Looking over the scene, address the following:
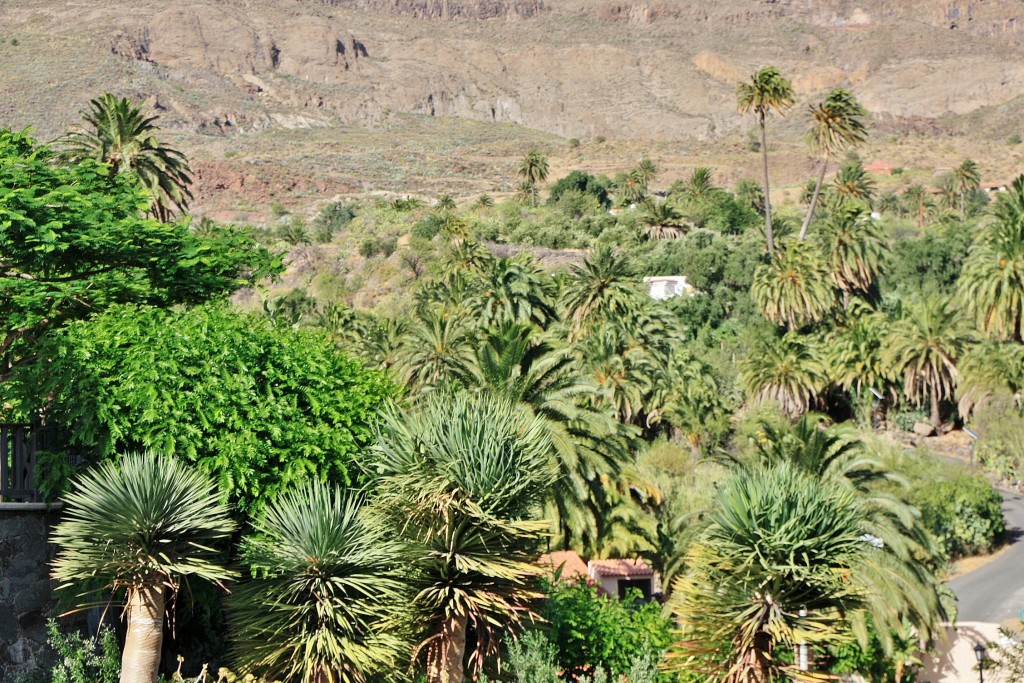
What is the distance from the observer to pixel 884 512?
21.6 meters

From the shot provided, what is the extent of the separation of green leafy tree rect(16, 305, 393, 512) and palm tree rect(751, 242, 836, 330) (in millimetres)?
44515

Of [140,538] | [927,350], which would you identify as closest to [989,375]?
[927,350]

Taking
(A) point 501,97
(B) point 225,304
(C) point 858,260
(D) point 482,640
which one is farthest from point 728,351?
(A) point 501,97

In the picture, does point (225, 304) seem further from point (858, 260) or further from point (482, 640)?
point (858, 260)

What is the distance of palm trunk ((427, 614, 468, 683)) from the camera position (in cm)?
1266

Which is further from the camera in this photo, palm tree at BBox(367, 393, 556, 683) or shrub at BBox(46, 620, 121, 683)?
shrub at BBox(46, 620, 121, 683)

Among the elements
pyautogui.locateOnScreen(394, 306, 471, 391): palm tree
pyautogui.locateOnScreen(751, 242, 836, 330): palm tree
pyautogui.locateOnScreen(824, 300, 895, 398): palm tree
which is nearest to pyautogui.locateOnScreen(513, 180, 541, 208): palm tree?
pyautogui.locateOnScreen(751, 242, 836, 330): palm tree

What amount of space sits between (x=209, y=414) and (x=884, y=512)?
14.6 metres

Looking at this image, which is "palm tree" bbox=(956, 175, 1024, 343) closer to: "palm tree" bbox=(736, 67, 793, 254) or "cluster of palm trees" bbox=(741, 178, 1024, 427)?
"cluster of palm trees" bbox=(741, 178, 1024, 427)

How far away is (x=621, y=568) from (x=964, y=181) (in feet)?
287

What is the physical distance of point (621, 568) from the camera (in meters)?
26.5

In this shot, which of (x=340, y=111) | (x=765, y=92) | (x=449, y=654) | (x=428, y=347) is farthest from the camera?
(x=340, y=111)

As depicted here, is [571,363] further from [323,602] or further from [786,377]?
[786,377]

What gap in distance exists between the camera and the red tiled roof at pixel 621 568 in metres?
26.0
